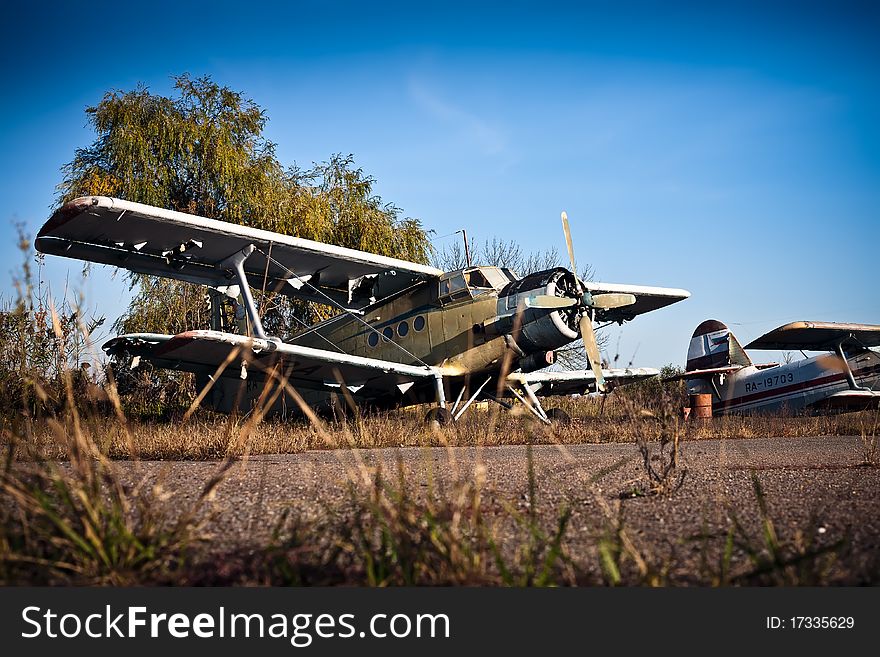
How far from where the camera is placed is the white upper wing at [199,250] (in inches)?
375

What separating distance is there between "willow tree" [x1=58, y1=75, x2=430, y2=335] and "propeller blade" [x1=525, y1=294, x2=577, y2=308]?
8.99 metres

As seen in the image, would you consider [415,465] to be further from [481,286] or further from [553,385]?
[553,385]

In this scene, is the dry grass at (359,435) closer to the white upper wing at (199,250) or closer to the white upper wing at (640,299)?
the white upper wing at (199,250)

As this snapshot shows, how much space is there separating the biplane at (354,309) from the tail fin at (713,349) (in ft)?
26.8

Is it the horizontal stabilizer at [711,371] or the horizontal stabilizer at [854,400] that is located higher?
the horizontal stabilizer at [711,371]

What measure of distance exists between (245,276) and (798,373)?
14.5 m

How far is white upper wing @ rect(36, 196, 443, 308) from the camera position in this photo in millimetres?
9523

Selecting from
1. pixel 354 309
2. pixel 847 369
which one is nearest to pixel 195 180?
pixel 354 309

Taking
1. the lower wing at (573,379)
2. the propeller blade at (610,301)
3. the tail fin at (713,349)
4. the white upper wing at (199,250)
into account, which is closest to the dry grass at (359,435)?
the propeller blade at (610,301)

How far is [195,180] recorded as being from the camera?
745 inches

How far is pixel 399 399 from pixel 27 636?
11.4 m

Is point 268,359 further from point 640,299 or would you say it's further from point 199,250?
point 640,299

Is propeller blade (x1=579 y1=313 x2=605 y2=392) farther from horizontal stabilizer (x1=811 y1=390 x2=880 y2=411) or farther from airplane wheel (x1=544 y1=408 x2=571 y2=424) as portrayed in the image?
horizontal stabilizer (x1=811 y1=390 x2=880 y2=411)

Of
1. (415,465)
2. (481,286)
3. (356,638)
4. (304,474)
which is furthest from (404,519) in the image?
(481,286)
